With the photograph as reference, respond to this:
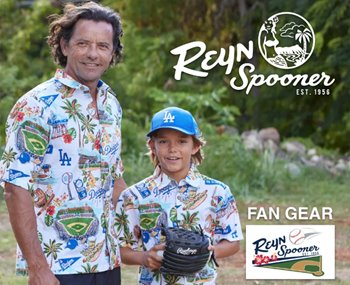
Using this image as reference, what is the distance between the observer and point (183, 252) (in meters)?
3.74

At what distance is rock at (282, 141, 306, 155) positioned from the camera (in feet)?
42.9

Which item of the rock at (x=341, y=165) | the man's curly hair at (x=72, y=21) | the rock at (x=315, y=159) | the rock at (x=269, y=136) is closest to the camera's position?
the man's curly hair at (x=72, y=21)

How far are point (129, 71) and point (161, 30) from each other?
0.80 meters

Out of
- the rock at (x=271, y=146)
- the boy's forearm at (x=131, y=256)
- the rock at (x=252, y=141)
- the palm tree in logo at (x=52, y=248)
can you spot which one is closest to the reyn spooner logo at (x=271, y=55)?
the rock at (x=252, y=141)

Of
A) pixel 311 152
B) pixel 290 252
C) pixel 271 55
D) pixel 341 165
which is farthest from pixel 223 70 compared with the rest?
pixel 290 252

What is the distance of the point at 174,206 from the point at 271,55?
10073mm

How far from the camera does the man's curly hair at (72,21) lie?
3.79 meters

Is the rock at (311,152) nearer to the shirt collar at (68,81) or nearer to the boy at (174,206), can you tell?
the boy at (174,206)

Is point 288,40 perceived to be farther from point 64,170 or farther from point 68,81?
point 64,170

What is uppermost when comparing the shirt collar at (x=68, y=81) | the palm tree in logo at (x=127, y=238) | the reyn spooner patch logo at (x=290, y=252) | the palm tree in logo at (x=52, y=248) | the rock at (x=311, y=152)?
the shirt collar at (x=68, y=81)

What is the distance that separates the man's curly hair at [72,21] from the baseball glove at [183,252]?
0.77 metres

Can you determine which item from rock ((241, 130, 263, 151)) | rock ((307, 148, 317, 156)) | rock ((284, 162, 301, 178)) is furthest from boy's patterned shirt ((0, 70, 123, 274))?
rock ((307, 148, 317, 156))

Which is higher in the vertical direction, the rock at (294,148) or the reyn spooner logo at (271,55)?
the reyn spooner logo at (271,55)

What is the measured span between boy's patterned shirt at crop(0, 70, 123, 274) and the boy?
0.18 m
